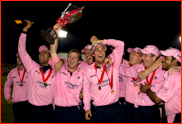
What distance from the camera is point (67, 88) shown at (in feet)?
11.2

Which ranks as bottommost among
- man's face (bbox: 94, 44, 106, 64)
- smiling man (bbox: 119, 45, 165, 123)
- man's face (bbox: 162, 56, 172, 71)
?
smiling man (bbox: 119, 45, 165, 123)

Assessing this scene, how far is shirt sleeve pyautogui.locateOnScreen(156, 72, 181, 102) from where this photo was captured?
244 centimetres

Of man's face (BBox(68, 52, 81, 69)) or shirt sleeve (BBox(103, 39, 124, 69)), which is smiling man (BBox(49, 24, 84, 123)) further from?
shirt sleeve (BBox(103, 39, 124, 69))

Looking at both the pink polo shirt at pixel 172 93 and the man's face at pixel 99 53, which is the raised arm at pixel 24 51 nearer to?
the man's face at pixel 99 53

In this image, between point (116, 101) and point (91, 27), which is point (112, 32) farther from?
point (116, 101)

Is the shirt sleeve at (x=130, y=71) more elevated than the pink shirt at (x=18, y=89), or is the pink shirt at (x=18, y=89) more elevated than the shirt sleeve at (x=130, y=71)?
the shirt sleeve at (x=130, y=71)

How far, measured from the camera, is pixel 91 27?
44.2 ft

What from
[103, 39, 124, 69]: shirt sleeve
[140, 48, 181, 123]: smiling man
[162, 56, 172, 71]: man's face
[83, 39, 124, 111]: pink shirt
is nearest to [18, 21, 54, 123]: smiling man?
[83, 39, 124, 111]: pink shirt

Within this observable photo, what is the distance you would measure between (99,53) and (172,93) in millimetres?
1791

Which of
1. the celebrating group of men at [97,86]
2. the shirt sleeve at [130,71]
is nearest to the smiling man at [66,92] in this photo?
the celebrating group of men at [97,86]

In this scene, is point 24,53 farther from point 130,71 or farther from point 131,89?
point 131,89

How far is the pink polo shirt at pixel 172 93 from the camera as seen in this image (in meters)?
2.46

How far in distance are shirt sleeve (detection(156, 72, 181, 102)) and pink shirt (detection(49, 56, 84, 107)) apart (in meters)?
1.92

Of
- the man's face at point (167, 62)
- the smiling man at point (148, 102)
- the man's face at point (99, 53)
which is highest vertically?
the man's face at point (99, 53)
